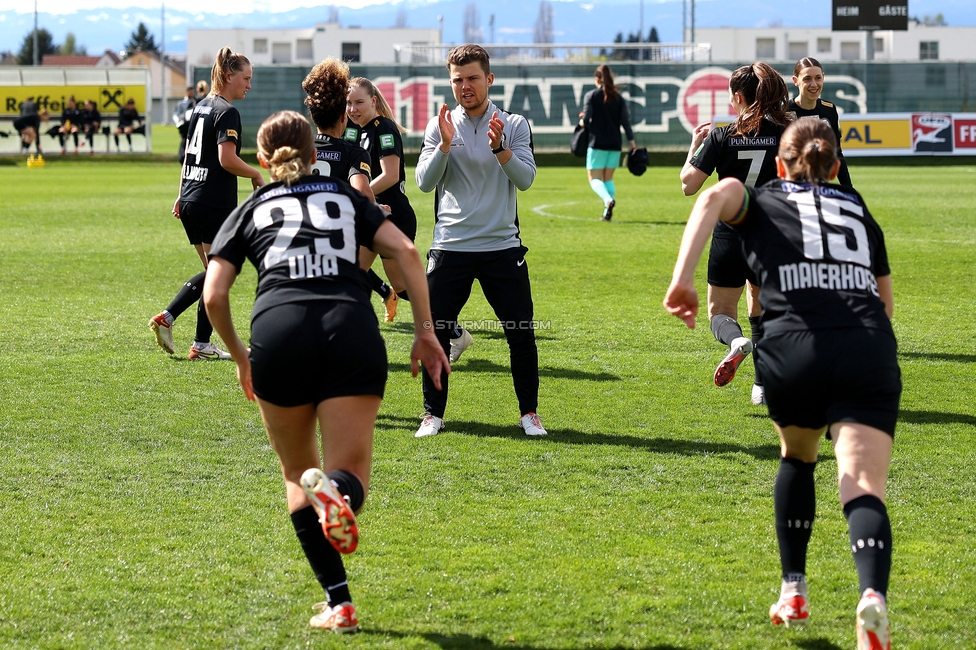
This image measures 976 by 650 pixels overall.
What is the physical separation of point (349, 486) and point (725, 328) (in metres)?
3.78

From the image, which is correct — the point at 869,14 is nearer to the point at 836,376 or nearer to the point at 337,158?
the point at 337,158

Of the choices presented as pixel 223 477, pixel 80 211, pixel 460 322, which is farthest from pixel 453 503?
pixel 80 211

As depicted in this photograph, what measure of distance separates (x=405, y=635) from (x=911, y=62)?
33.9 m

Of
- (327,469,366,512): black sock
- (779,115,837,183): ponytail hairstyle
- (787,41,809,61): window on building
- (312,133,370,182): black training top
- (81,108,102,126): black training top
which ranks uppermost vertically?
(787,41,809,61): window on building

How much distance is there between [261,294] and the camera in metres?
3.69

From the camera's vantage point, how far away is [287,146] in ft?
12.3

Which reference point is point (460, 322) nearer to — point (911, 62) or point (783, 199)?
point (783, 199)

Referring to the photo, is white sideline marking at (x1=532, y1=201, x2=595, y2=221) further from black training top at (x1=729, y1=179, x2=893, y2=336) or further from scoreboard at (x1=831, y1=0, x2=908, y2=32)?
scoreboard at (x1=831, y1=0, x2=908, y2=32)

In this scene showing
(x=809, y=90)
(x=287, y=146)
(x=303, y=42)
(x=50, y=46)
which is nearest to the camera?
(x=287, y=146)

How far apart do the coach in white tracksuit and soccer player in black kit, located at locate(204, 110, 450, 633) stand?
7.93ft

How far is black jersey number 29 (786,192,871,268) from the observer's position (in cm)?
350

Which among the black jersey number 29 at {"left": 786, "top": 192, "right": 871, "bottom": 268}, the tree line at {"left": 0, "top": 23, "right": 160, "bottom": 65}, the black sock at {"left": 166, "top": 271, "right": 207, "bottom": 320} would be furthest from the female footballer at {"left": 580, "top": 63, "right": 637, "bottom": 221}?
the tree line at {"left": 0, "top": 23, "right": 160, "bottom": 65}

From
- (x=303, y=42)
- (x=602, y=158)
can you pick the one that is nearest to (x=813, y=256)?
(x=602, y=158)

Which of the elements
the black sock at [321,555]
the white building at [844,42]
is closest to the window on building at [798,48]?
the white building at [844,42]
